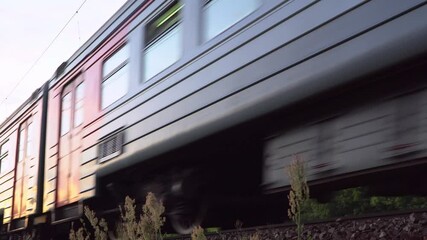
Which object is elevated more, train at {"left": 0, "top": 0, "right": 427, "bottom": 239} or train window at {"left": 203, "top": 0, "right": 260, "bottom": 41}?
train window at {"left": 203, "top": 0, "right": 260, "bottom": 41}

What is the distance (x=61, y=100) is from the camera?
6988 millimetres

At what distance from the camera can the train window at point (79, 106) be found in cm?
606

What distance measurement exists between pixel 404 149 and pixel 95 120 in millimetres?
3725

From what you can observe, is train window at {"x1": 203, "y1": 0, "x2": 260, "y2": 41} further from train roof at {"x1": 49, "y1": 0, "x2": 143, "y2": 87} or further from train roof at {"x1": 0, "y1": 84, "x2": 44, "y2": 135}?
train roof at {"x1": 0, "y1": 84, "x2": 44, "y2": 135}

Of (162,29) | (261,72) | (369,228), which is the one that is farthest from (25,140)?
(369,228)

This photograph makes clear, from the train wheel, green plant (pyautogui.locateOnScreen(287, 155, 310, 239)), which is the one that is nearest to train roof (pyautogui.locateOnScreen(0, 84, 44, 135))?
the train wheel

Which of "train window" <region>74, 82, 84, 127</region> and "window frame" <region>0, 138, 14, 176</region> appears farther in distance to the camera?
"window frame" <region>0, 138, 14, 176</region>

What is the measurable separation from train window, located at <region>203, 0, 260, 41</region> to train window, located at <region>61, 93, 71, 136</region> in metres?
3.19

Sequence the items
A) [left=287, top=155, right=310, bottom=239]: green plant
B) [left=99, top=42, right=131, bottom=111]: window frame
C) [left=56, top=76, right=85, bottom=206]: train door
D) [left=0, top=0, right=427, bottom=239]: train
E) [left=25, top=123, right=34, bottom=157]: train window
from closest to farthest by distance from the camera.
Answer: [left=287, top=155, right=310, bottom=239]: green plant
[left=0, top=0, right=427, bottom=239]: train
[left=99, top=42, right=131, bottom=111]: window frame
[left=56, top=76, right=85, bottom=206]: train door
[left=25, top=123, right=34, bottom=157]: train window

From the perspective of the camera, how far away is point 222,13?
3.71 m

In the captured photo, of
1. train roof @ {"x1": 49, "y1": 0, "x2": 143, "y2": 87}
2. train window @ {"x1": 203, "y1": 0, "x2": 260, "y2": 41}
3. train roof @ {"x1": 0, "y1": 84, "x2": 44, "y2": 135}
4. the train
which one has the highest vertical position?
train roof @ {"x1": 0, "y1": 84, "x2": 44, "y2": 135}

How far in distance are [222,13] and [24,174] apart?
586 centimetres

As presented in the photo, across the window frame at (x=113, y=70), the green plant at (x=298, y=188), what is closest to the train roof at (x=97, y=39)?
the window frame at (x=113, y=70)

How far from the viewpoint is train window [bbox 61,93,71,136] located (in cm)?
657
